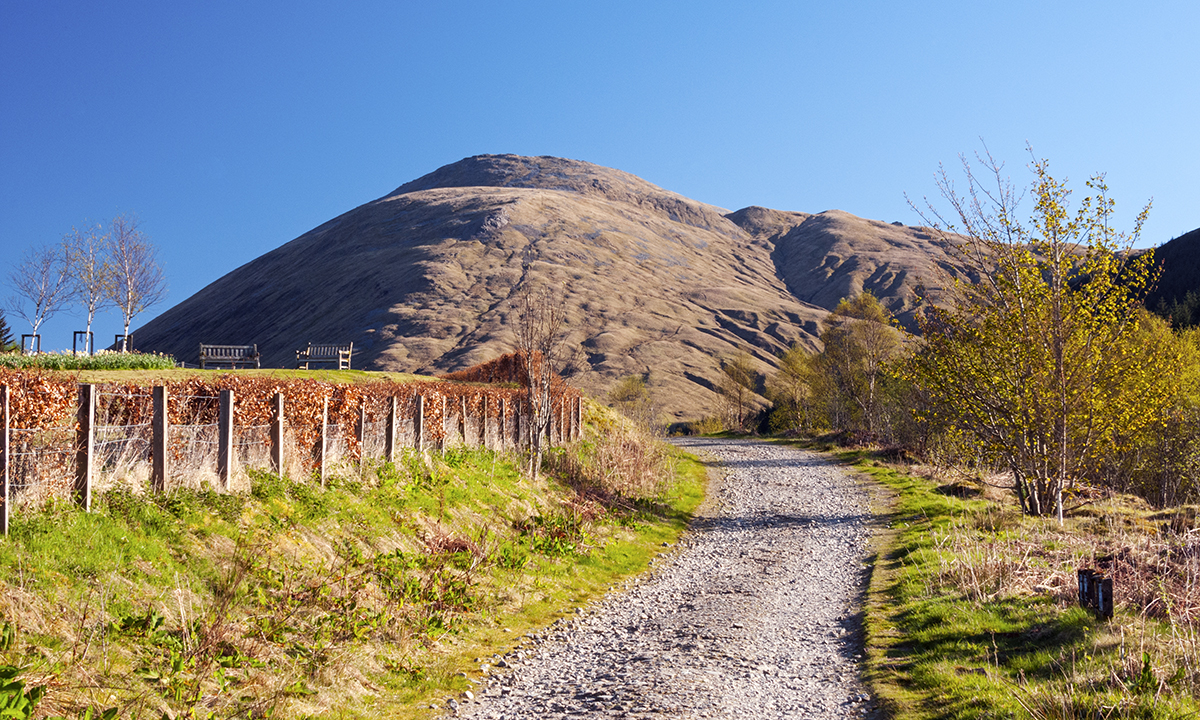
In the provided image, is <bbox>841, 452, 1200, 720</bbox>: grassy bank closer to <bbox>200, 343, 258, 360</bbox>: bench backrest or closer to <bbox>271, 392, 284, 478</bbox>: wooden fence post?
<bbox>271, 392, 284, 478</bbox>: wooden fence post

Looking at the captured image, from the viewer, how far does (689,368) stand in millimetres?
137125

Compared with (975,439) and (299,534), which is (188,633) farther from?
(975,439)

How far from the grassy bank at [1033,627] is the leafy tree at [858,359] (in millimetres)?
32192

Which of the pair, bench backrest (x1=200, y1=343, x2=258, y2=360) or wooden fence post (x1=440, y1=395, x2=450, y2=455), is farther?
bench backrest (x1=200, y1=343, x2=258, y2=360)

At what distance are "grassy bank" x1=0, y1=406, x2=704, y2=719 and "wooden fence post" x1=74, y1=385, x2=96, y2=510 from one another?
29 cm

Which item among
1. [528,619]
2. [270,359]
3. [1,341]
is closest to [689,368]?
[270,359]

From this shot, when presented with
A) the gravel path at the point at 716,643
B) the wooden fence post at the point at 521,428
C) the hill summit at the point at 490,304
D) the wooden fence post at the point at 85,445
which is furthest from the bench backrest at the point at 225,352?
the hill summit at the point at 490,304

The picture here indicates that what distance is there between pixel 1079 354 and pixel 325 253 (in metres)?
193

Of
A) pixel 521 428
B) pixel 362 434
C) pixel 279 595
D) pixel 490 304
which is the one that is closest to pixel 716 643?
pixel 279 595

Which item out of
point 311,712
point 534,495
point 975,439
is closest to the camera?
point 311,712

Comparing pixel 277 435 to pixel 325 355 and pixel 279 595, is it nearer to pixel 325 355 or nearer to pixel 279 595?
pixel 279 595

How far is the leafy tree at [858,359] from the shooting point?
52.4 metres

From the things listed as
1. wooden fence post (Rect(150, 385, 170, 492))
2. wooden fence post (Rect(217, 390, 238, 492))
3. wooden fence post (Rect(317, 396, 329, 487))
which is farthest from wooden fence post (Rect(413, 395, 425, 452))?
wooden fence post (Rect(150, 385, 170, 492))

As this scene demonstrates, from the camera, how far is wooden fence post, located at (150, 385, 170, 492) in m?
10.1
